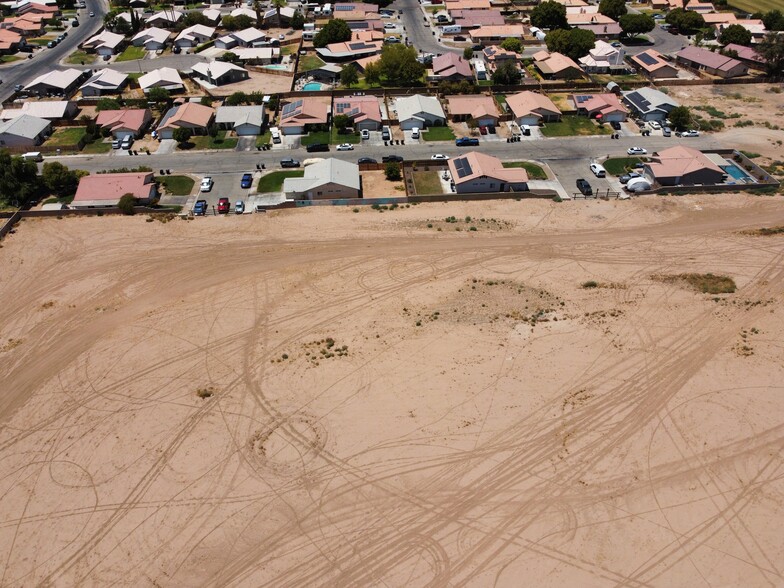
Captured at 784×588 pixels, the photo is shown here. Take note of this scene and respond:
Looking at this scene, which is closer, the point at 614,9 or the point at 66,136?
the point at 66,136

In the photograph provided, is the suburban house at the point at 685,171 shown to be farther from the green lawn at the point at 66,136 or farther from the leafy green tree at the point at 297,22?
the leafy green tree at the point at 297,22

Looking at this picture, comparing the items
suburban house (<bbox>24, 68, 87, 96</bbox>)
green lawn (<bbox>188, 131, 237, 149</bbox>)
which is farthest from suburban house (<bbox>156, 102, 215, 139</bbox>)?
suburban house (<bbox>24, 68, 87, 96</bbox>)

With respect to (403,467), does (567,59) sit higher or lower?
higher

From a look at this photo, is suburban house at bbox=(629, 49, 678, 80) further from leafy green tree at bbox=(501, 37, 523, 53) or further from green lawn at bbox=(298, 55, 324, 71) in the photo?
green lawn at bbox=(298, 55, 324, 71)

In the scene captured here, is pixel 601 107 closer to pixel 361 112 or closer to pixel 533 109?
pixel 533 109

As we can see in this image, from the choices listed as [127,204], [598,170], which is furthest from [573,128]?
[127,204]

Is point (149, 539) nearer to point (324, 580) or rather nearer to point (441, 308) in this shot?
point (324, 580)

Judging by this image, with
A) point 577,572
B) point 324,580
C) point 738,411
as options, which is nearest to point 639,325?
point 738,411
